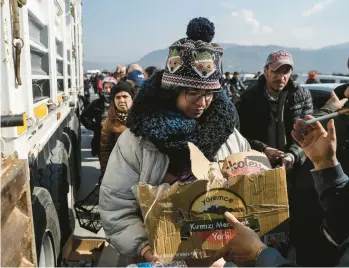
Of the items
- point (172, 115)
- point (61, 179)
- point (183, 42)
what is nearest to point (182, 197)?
point (172, 115)

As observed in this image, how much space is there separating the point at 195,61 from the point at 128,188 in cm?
66

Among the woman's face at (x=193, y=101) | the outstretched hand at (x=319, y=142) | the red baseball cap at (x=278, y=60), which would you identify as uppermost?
the red baseball cap at (x=278, y=60)

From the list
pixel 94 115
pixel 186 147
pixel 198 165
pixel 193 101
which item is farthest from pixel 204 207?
pixel 94 115

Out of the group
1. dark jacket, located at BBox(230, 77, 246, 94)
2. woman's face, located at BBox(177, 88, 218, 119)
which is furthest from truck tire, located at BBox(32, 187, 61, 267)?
dark jacket, located at BBox(230, 77, 246, 94)

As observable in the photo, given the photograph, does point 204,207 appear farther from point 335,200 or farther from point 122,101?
point 122,101

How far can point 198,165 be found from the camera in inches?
56.9

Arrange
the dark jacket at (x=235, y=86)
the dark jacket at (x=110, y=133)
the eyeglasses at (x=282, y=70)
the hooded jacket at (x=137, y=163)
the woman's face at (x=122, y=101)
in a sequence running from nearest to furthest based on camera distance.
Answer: the hooded jacket at (x=137, y=163) < the eyeglasses at (x=282, y=70) < the dark jacket at (x=110, y=133) < the woman's face at (x=122, y=101) < the dark jacket at (x=235, y=86)

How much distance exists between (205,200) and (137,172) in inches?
15.3

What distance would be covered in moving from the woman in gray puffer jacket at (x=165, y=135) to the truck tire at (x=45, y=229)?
63 cm

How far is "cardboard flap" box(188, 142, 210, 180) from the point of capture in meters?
1.41

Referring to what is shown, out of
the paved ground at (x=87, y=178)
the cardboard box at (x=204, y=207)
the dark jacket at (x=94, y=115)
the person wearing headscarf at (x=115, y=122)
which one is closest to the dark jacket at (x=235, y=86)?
the paved ground at (x=87, y=178)

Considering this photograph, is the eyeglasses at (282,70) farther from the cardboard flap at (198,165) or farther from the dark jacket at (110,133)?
the cardboard flap at (198,165)

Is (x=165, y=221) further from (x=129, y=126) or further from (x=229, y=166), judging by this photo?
(x=129, y=126)

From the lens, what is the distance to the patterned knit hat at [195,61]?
5.35 feet
